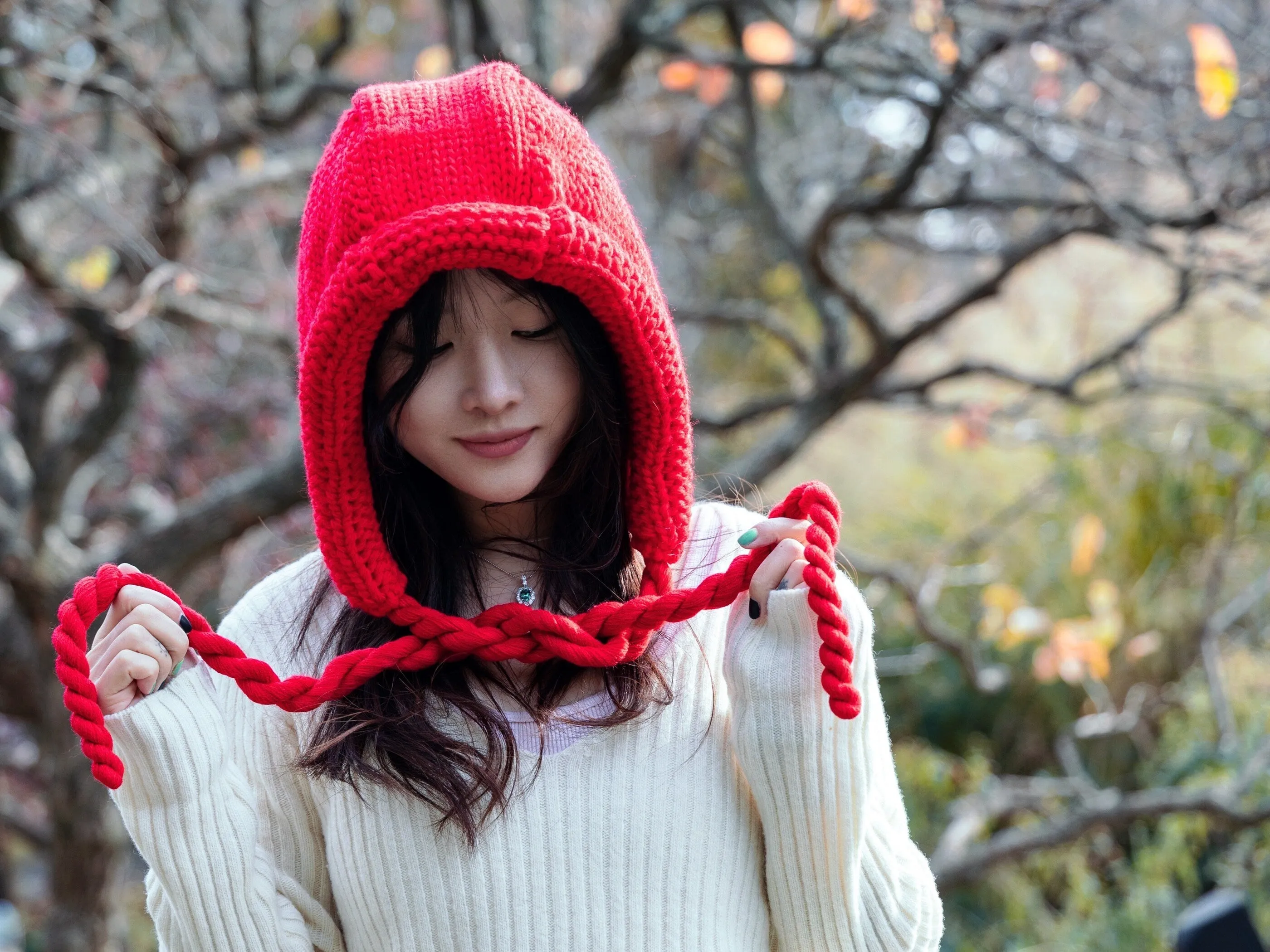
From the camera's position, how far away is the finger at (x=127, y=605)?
1142 millimetres

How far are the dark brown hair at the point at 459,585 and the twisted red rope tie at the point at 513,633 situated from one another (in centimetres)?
4

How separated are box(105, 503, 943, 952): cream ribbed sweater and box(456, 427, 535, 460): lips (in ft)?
0.99

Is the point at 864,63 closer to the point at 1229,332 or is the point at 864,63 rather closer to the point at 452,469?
the point at 452,469

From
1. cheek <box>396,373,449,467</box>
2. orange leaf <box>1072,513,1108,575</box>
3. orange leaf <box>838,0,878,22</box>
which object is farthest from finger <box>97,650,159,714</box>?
orange leaf <box>1072,513,1108,575</box>

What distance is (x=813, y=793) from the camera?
1.19 m

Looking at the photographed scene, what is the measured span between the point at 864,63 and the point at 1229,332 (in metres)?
3.66

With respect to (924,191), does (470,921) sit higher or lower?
lower

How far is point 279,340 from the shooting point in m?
2.69

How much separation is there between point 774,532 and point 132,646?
0.64m

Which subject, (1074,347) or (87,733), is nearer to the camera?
(87,733)

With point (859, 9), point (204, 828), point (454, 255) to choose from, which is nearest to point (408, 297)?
point (454, 255)

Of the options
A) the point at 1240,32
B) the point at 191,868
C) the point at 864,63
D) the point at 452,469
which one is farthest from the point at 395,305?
the point at 1240,32

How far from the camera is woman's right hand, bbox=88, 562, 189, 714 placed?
113 centimetres

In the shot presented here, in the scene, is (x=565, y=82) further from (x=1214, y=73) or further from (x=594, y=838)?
(x=594, y=838)
